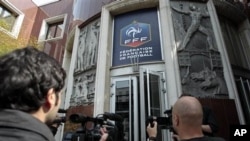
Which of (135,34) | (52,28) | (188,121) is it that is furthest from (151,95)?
(52,28)

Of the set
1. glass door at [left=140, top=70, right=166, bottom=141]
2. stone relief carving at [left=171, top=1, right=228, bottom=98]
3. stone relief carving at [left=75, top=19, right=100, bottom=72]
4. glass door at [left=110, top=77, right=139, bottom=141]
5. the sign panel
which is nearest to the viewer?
glass door at [left=140, top=70, right=166, bottom=141]

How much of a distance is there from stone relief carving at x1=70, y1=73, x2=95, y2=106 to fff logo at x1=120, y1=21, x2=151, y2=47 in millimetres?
1855

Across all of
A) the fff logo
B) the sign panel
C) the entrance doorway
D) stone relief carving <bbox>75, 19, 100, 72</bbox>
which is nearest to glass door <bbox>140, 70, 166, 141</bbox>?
the entrance doorway

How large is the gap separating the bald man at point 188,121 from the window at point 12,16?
14.5m

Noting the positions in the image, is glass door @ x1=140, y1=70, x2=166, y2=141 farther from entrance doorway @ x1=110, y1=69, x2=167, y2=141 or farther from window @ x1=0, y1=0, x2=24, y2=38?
window @ x1=0, y1=0, x2=24, y2=38

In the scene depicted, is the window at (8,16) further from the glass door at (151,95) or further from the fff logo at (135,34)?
the glass door at (151,95)

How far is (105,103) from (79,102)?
4.55ft

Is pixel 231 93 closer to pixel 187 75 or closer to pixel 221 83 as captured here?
pixel 221 83

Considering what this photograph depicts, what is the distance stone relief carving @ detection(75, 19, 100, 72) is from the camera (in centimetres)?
812

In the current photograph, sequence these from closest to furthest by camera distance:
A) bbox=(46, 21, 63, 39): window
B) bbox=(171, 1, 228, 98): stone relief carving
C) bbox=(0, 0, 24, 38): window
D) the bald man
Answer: the bald man → bbox=(171, 1, 228, 98): stone relief carving → bbox=(0, 0, 24, 38): window → bbox=(46, 21, 63, 39): window

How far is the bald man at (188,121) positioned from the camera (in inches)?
49.8

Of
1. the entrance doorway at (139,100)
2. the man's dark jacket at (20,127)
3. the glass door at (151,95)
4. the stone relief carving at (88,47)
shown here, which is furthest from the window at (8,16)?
the man's dark jacket at (20,127)

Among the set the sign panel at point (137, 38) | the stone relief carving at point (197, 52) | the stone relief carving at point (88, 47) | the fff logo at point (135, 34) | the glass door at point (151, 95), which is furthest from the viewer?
the stone relief carving at point (88, 47)

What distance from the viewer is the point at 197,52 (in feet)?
22.2
